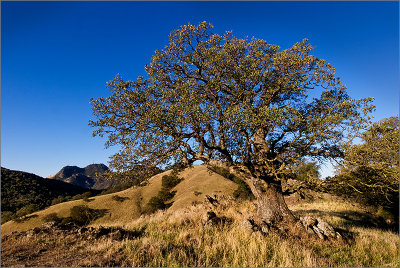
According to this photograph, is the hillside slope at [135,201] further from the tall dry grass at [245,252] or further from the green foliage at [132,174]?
the tall dry grass at [245,252]

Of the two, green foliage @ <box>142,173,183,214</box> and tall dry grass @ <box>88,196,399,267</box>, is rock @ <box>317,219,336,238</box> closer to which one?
tall dry grass @ <box>88,196,399,267</box>

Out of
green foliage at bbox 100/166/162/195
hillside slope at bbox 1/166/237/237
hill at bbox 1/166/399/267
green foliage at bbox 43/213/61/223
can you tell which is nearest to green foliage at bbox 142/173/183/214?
hillside slope at bbox 1/166/237/237

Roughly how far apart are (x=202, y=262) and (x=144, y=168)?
320 inches

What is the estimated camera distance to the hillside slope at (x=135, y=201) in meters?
71.2

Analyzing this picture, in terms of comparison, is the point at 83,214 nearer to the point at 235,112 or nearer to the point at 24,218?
the point at 24,218

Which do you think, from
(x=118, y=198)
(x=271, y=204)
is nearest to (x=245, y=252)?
(x=271, y=204)

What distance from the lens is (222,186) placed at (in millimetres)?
85062

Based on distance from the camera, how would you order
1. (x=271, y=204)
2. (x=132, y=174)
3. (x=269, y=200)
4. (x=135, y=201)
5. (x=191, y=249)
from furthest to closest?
(x=135, y=201) < (x=269, y=200) < (x=271, y=204) < (x=132, y=174) < (x=191, y=249)

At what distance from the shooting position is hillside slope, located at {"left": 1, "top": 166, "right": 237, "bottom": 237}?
234 feet

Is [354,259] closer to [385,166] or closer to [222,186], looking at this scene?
[385,166]

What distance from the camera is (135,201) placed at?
285 feet

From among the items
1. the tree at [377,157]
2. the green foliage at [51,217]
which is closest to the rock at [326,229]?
the tree at [377,157]

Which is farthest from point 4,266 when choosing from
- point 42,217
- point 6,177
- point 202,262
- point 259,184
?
point 6,177

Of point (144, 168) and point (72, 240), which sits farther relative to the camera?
point (144, 168)
